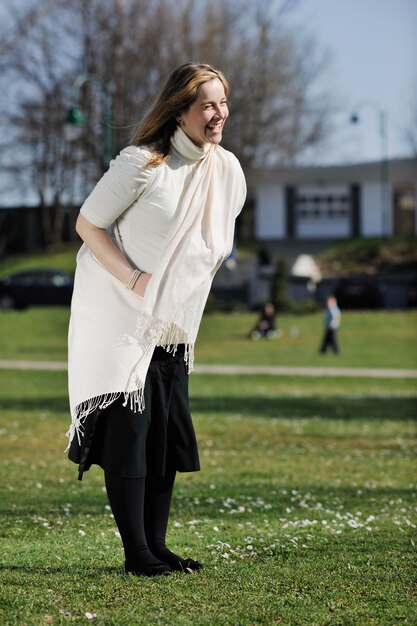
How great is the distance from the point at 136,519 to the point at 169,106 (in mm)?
1639

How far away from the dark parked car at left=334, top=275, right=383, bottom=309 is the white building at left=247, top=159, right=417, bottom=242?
14292mm

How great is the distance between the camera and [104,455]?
14.3 feet

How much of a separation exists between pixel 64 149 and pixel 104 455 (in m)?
40.0

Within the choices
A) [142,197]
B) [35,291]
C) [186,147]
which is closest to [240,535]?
[142,197]

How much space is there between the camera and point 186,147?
4398 millimetres

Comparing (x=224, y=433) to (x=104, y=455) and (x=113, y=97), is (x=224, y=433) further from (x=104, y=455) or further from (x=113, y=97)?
(x=113, y=97)

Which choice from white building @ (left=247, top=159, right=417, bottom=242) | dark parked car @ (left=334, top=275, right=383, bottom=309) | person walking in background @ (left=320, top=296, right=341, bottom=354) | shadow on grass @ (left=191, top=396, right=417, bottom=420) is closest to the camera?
shadow on grass @ (left=191, top=396, right=417, bottom=420)

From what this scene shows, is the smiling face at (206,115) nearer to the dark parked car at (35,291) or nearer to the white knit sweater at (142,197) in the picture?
the white knit sweater at (142,197)

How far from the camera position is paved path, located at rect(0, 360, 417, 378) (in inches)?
958

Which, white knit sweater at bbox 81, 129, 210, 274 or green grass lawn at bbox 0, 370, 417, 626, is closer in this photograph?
green grass lawn at bbox 0, 370, 417, 626

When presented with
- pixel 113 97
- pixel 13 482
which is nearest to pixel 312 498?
pixel 13 482

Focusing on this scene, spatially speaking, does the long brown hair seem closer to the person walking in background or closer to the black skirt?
the black skirt

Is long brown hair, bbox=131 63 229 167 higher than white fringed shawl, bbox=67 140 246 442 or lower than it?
higher

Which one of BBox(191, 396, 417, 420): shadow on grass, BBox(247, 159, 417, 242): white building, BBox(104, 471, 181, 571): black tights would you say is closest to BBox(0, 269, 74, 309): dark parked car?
BBox(247, 159, 417, 242): white building
